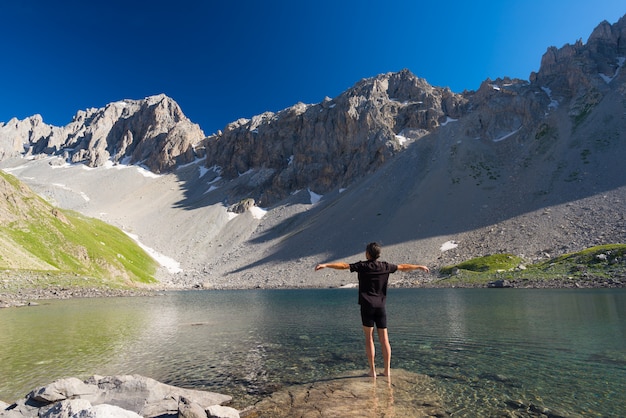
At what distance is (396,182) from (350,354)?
10943 centimetres

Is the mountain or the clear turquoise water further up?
the mountain

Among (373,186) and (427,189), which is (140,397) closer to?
(427,189)

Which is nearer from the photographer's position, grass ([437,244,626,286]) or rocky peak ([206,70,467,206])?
grass ([437,244,626,286])

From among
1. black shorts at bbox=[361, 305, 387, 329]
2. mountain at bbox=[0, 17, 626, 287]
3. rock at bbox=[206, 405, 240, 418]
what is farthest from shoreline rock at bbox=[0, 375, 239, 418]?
mountain at bbox=[0, 17, 626, 287]

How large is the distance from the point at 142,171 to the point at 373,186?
13714 cm

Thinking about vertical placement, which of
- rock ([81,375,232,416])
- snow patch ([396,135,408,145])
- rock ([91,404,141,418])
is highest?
snow patch ([396,135,408,145])

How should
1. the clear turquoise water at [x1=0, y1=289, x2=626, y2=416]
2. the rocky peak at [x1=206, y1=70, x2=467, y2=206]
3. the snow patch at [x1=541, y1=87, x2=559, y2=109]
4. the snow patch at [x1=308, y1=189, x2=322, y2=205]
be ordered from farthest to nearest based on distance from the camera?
1. the rocky peak at [x1=206, y1=70, x2=467, y2=206]
2. the snow patch at [x1=308, y1=189, x2=322, y2=205]
3. the snow patch at [x1=541, y1=87, x2=559, y2=109]
4. the clear turquoise water at [x1=0, y1=289, x2=626, y2=416]

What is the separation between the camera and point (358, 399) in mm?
9344

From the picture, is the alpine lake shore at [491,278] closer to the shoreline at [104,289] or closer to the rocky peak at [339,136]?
the shoreline at [104,289]

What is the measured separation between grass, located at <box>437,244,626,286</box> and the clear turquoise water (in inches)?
1202

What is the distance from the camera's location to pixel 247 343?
63.4 ft

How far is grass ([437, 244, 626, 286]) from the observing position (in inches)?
2108

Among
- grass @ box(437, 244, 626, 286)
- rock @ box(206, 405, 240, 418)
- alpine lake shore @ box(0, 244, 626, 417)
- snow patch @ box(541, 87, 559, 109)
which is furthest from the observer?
snow patch @ box(541, 87, 559, 109)

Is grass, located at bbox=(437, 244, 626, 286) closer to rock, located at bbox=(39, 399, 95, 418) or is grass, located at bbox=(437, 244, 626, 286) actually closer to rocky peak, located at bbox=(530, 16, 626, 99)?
rock, located at bbox=(39, 399, 95, 418)
